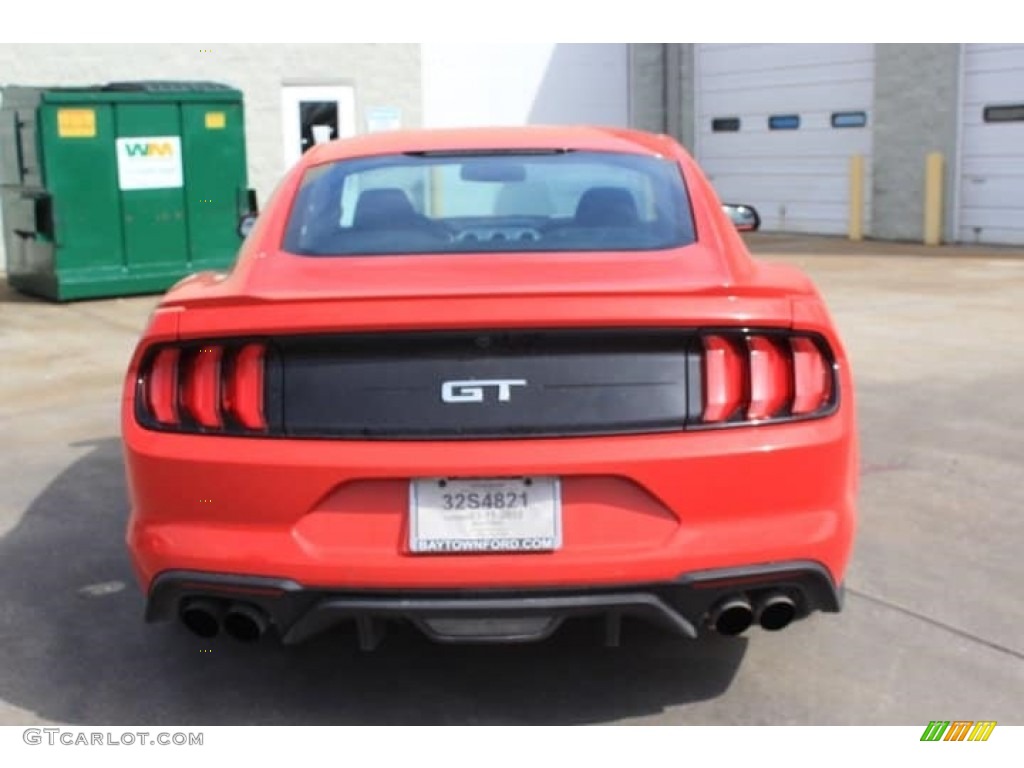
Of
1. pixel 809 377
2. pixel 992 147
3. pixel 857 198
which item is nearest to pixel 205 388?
pixel 809 377

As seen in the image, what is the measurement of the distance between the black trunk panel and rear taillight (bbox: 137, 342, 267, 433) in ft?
0.32

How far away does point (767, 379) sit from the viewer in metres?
3.18

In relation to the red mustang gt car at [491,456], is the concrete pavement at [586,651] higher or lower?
lower

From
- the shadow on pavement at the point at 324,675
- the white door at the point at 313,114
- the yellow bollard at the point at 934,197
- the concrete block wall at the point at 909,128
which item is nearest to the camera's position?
the shadow on pavement at the point at 324,675

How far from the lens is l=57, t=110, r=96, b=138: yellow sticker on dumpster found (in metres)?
12.0

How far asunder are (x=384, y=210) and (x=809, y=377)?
1446 mm

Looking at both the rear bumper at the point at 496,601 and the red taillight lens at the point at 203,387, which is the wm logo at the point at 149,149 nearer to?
the red taillight lens at the point at 203,387

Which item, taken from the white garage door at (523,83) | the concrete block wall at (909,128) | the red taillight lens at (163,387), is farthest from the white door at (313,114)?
the red taillight lens at (163,387)

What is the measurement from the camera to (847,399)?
10.9ft

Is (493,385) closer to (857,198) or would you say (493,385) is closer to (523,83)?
(857,198)

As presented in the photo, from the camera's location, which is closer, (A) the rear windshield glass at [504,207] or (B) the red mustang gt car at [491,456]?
(B) the red mustang gt car at [491,456]

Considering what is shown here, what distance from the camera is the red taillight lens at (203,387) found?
10.5ft

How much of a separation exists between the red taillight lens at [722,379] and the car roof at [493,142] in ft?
4.26
